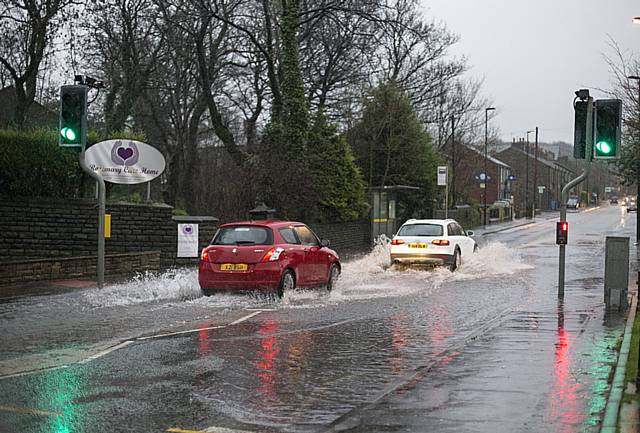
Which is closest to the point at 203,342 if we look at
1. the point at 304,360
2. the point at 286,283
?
the point at 304,360

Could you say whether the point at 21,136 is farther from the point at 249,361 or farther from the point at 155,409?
the point at 155,409

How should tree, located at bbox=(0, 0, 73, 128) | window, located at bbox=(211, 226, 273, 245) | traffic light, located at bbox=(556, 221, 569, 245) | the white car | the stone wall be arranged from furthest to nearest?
tree, located at bbox=(0, 0, 73, 128)
the white car
the stone wall
traffic light, located at bbox=(556, 221, 569, 245)
window, located at bbox=(211, 226, 273, 245)

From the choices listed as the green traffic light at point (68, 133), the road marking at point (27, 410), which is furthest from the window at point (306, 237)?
the road marking at point (27, 410)

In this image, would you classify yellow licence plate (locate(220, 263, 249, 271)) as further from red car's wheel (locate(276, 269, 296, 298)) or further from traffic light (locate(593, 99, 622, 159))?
traffic light (locate(593, 99, 622, 159))

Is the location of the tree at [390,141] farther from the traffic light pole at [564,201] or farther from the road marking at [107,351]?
the road marking at [107,351]

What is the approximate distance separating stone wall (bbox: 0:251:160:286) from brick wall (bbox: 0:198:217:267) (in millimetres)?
1183

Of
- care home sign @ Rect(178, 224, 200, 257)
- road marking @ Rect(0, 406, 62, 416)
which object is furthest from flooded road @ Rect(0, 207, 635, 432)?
care home sign @ Rect(178, 224, 200, 257)

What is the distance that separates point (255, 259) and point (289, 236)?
1236 mm

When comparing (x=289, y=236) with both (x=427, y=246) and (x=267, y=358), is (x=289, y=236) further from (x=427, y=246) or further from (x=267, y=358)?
(x=427, y=246)

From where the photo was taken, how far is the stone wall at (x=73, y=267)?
18281mm

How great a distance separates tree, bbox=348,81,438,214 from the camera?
137 ft

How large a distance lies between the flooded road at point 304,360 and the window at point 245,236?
3.38 ft

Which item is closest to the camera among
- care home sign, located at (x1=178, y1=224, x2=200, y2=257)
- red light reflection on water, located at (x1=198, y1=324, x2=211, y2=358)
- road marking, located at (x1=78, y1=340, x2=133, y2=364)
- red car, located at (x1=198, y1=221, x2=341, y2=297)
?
road marking, located at (x1=78, y1=340, x2=133, y2=364)

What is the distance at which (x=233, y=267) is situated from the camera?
1584 cm
